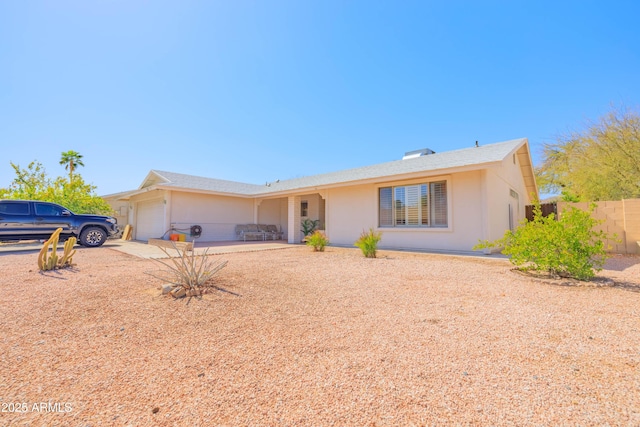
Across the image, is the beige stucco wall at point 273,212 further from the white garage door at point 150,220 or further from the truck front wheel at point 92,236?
the truck front wheel at point 92,236

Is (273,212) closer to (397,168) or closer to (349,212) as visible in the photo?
(349,212)

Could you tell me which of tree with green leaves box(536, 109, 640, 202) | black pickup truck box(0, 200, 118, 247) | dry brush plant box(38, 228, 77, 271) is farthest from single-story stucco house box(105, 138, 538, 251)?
dry brush plant box(38, 228, 77, 271)

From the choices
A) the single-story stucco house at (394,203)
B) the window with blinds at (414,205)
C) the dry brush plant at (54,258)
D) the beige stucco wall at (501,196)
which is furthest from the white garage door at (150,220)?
the beige stucco wall at (501,196)

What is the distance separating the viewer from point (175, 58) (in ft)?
29.7

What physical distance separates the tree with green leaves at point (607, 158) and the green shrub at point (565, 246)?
12.0m

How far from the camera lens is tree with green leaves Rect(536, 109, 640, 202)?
12.3m

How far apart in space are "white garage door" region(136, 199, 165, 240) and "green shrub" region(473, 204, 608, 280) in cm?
1447

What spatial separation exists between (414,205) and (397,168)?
1.87 m

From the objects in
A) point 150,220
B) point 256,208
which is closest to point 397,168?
point 256,208

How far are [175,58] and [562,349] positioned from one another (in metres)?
11.6

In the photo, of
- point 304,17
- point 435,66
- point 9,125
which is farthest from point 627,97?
point 9,125

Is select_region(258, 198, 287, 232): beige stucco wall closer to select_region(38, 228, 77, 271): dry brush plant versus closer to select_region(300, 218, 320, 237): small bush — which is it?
select_region(300, 218, 320, 237): small bush

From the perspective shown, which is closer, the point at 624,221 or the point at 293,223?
the point at 624,221

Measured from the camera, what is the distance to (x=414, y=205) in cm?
961
